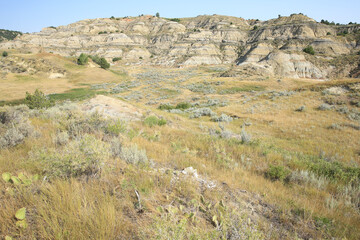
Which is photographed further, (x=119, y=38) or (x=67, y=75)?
(x=119, y=38)

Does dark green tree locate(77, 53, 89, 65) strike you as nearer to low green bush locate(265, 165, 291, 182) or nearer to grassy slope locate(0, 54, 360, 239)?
Answer: grassy slope locate(0, 54, 360, 239)

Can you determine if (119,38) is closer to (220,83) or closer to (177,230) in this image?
(220,83)

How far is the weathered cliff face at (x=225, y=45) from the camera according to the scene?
52.9 metres

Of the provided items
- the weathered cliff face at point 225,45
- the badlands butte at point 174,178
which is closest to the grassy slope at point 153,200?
the badlands butte at point 174,178

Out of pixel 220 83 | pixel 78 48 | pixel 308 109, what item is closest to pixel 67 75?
pixel 220 83

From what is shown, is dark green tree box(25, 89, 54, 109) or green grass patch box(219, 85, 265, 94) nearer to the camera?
dark green tree box(25, 89, 54, 109)

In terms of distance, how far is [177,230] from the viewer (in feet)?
5.25

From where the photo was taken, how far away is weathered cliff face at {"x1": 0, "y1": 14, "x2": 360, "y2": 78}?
52.9m

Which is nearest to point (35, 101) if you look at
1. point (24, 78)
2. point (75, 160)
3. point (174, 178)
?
point (75, 160)

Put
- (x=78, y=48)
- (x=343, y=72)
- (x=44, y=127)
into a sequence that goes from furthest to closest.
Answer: (x=78, y=48) < (x=343, y=72) < (x=44, y=127)

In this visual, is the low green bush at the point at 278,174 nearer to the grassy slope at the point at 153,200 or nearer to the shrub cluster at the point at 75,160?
the grassy slope at the point at 153,200

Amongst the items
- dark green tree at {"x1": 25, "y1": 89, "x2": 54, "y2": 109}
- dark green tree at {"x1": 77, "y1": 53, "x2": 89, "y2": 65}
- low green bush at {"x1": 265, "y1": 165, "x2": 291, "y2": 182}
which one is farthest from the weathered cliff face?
low green bush at {"x1": 265, "y1": 165, "x2": 291, "y2": 182}

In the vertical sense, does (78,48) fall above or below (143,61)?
above

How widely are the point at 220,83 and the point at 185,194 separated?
36.9 meters
